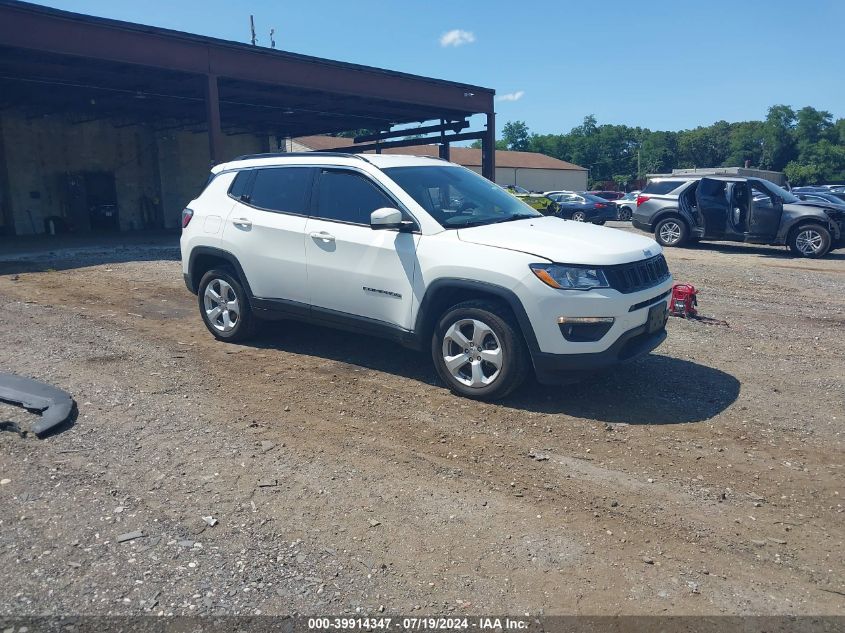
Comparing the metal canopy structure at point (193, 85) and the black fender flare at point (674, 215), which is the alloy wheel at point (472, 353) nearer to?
the black fender flare at point (674, 215)

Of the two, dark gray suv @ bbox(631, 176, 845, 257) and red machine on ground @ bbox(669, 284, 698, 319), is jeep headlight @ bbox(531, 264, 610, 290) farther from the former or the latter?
dark gray suv @ bbox(631, 176, 845, 257)

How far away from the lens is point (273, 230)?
6.28m

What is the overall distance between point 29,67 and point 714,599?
19404 millimetres

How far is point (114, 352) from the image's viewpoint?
6.57 meters

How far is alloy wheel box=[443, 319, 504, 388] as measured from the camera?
504 cm

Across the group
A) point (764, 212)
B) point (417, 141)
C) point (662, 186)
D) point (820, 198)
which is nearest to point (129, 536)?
point (764, 212)

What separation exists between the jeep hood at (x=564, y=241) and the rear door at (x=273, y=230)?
167 centimetres

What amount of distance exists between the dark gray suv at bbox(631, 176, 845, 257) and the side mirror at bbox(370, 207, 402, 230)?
12.1m

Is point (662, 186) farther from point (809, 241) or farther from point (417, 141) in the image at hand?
point (417, 141)

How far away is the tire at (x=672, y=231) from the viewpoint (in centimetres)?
1600

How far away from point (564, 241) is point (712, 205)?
12.0 meters

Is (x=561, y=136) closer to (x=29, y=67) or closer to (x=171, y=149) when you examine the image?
(x=171, y=149)

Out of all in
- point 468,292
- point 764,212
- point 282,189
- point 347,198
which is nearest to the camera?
point 468,292

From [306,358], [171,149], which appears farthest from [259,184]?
[171,149]
